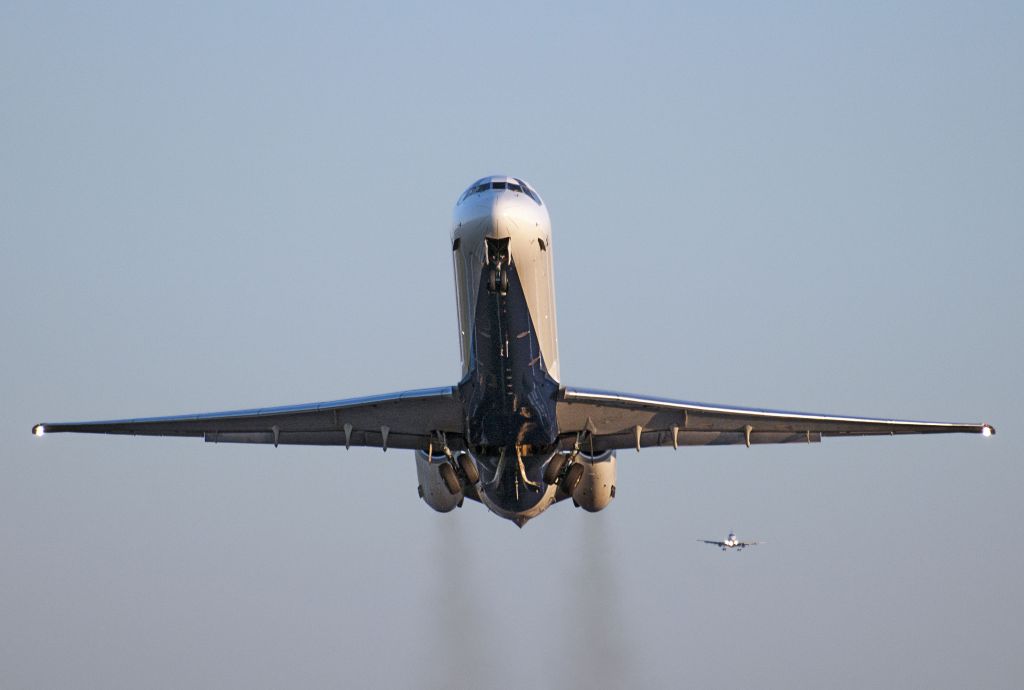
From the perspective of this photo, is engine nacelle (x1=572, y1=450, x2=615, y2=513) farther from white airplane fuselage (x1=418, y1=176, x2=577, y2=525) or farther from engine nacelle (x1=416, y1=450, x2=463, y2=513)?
engine nacelle (x1=416, y1=450, x2=463, y2=513)

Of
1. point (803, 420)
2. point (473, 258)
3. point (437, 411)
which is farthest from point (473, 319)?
point (803, 420)

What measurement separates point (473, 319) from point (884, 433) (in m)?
15.2

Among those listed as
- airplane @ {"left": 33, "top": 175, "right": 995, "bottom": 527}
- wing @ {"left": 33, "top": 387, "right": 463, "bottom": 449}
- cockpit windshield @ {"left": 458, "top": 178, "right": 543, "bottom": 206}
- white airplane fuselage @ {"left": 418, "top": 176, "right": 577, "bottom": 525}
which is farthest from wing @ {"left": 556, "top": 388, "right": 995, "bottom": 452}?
cockpit windshield @ {"left": 458, "top": 178, "right": 543, "bottom": 206}

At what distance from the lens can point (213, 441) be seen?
52.8m

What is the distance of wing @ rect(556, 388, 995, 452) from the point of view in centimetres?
4988

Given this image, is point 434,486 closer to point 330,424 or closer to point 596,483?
point 330,424

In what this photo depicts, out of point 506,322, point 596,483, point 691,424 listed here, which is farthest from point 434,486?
point 506,322

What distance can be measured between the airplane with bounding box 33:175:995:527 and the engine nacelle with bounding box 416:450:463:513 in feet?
0.18

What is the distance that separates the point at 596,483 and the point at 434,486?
534 centimetres

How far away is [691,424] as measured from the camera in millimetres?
51906

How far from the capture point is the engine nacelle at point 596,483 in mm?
52281

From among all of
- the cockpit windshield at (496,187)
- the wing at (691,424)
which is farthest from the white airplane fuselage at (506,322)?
the wing at (691,424)

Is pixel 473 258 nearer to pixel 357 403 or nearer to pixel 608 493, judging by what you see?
pixel 357 403

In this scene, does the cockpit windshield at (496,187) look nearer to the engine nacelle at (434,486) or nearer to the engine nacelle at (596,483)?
the engine nacelle at (434,486)
